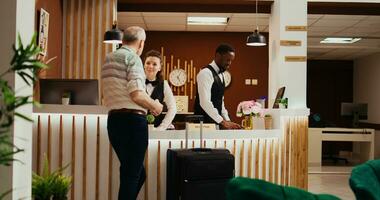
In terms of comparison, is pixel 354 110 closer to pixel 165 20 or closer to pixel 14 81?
pixel 165 20

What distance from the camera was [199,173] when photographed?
424 cm

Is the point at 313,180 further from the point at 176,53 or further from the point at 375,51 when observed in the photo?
the point at 375,51

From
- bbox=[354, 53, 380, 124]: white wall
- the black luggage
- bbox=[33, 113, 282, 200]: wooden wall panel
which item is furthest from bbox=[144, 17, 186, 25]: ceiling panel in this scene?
bbox=[354, 53, 380, 124]: white wall

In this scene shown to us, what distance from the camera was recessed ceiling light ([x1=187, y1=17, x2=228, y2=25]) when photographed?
9820mm

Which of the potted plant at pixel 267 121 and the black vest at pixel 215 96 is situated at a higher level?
the black vest at pixel 215 96

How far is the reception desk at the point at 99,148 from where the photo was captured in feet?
14.4

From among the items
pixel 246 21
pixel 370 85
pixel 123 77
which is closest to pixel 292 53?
pixel 246 21

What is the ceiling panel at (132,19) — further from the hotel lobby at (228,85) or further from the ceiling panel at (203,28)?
the ceiling panel at (203,28)

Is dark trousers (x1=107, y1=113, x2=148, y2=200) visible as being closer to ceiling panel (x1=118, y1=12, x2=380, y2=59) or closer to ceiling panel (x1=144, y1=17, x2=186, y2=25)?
ceiling panel (x1=118, y1=12, x2=380, y2=59)

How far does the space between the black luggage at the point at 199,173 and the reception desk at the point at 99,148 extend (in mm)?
268

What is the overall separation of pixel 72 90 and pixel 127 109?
84 cm

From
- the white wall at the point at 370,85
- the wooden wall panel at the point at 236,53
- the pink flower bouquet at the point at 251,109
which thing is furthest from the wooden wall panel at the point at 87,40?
the white wall at the point at 370,85

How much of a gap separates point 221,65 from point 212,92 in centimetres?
30

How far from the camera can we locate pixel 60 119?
173 inches
